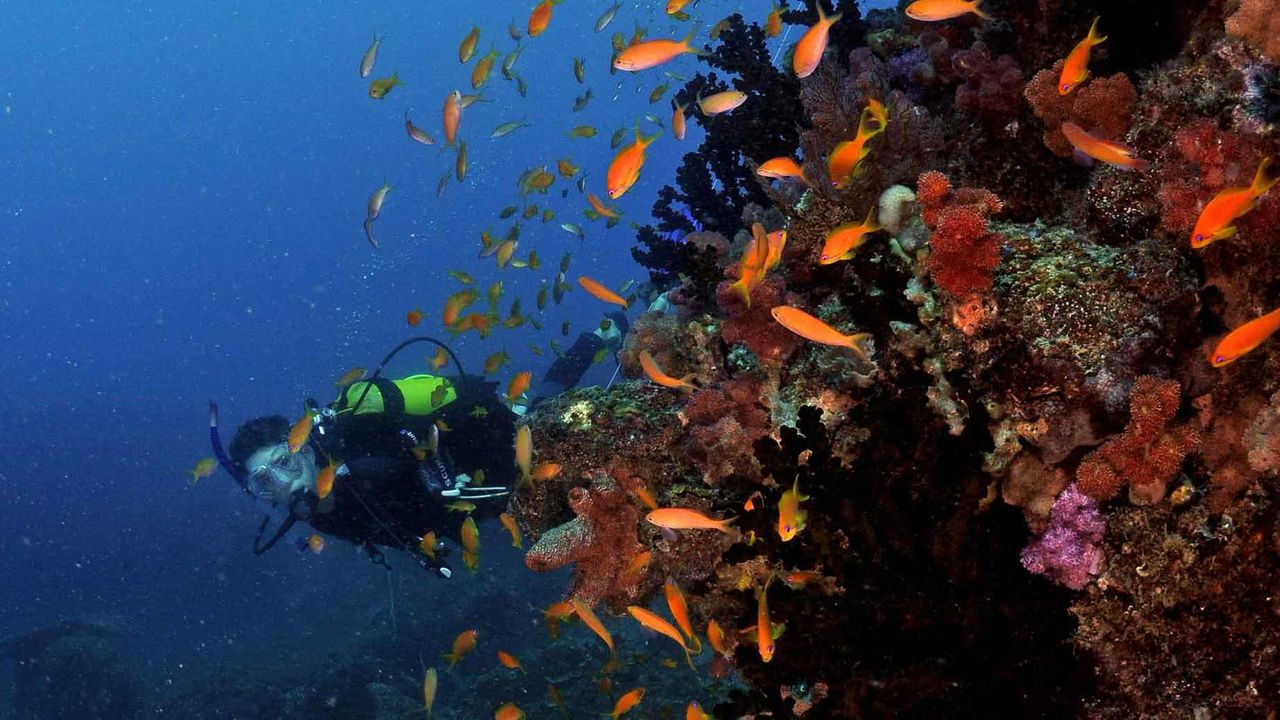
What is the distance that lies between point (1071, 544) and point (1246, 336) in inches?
39.8

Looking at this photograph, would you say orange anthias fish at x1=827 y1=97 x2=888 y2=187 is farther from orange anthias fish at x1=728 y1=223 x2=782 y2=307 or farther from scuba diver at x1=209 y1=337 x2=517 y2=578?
scuba diver at x1=209 y1=337 x2=517 y2=578

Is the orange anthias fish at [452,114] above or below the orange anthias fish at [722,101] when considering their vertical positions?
below

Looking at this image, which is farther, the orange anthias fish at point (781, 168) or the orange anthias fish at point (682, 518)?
the orange anthias fish at point (781, 168)

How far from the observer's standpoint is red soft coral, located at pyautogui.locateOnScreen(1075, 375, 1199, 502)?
2383mm

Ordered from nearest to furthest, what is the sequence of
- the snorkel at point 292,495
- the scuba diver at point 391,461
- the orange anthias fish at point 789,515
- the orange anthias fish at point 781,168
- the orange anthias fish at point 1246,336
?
the orange anthias fish at point 1246,336, the orange anthias fish at point 789,515, the orange anthias fish at point 781,168, the scuba diver at point 391,461, the snorkel at point 292,495

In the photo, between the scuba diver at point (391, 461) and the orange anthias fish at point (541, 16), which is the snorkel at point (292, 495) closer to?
the scuba diver at point (391, 461)

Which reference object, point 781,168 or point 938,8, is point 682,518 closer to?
point 781,168

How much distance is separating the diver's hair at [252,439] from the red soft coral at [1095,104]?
8.17m

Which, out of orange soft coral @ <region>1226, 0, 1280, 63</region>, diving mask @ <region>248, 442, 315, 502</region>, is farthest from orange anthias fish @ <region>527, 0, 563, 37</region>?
diving mask @ <region>248, 442, 315, 502</region>

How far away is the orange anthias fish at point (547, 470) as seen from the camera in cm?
455

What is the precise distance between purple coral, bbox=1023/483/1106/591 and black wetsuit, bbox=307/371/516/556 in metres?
5.75

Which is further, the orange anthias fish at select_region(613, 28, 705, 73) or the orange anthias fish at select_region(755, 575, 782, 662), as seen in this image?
the orange anthias fish at select_region(613, 28, 705, 73)

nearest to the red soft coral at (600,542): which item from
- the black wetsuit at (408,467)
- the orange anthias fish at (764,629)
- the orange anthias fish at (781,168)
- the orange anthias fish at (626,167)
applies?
the orange anthias fish at (764,629)

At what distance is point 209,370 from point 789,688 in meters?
122
